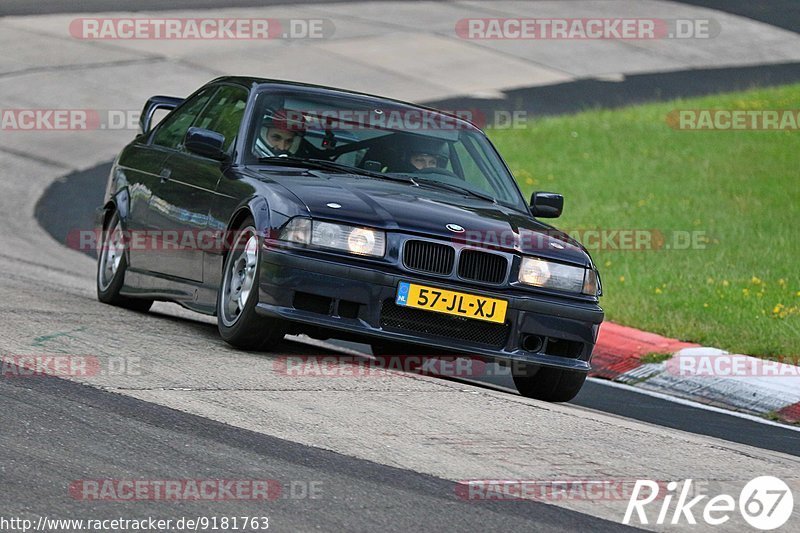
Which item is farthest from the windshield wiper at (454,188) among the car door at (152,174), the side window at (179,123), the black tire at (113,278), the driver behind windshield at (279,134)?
the black tire at (113,278)

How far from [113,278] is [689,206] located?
7.87 m

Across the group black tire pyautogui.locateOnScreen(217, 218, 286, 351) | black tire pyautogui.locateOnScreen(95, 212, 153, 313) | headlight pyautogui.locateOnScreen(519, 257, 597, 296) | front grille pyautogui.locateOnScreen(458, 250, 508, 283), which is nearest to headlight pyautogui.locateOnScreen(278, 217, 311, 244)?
black tire pyautogui.locateOnScreen(217, 218, 286, 351)

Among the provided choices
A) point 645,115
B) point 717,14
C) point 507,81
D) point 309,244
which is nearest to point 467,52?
point 507,81

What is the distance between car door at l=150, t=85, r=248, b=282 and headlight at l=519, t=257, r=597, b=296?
186cm

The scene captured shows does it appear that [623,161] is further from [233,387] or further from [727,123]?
[233,387]

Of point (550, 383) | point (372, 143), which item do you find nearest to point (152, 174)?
point (372, 143)

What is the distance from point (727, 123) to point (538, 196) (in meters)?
12.7

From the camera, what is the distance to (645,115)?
21797 mm

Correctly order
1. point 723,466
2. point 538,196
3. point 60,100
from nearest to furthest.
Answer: point 723,466, point 538,196, point 60,100

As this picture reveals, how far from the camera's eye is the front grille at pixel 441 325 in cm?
757

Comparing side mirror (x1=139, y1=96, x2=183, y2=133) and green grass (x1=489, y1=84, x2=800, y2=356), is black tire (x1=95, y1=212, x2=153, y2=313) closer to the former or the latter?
side mirror (x1=139, y1=96, x2=183, y2=133)

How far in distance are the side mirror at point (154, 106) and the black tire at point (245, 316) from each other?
7.79ft

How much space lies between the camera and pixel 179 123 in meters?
9.84

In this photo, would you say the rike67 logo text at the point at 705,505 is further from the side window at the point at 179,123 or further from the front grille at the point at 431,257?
the side window at the point at 179,123
